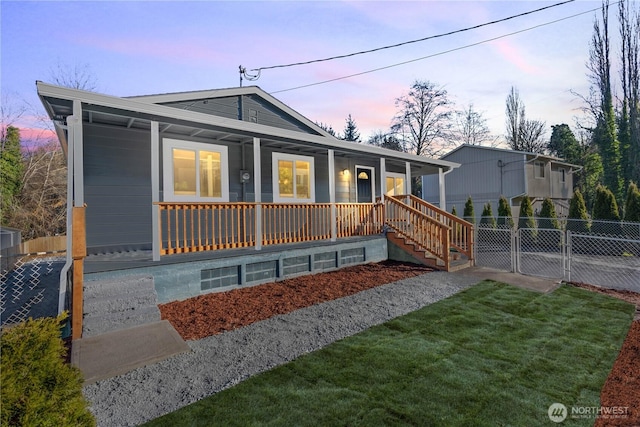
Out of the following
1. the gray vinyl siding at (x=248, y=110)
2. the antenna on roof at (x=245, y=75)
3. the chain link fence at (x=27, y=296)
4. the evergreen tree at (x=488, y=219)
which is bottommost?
the chain link fence at (x=27, y=296)

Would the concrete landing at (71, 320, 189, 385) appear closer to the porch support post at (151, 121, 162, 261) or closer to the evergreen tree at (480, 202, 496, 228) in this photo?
the porch support post at (151, 121, 162, 261)

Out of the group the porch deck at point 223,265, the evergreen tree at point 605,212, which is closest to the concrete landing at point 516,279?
the porch deck at point 223,265

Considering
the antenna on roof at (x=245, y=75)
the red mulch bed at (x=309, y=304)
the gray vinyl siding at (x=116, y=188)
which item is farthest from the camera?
the antenna on roof at (x=245, y=75)

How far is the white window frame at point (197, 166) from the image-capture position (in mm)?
7168

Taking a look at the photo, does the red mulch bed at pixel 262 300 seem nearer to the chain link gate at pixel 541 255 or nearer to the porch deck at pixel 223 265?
the porch deck at pixel 223 265

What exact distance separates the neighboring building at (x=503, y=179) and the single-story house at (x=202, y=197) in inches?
515

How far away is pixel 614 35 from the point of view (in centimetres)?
2289

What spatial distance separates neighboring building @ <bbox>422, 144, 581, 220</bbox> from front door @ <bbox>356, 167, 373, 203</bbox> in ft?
34.6

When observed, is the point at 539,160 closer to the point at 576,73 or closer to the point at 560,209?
the point at 560,209

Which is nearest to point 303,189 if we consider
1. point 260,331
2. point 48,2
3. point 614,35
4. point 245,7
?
point 245,7

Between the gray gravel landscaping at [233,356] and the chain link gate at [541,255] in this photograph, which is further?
the chain link gate at [541,255]

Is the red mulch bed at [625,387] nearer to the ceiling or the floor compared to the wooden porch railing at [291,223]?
nearer to the floor

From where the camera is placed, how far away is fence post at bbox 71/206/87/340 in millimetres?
4004

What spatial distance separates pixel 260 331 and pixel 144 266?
7.72 ft
